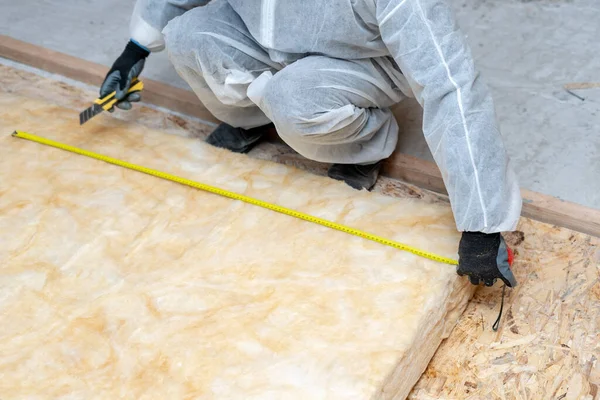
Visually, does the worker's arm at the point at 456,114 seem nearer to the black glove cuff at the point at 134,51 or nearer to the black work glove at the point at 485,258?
the black work glove at the point at 485,258

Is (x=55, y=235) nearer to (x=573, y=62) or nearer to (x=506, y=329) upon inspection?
(x=506, y=329)

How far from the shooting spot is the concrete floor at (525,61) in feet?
9.21

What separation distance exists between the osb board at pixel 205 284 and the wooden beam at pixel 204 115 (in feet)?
0.91

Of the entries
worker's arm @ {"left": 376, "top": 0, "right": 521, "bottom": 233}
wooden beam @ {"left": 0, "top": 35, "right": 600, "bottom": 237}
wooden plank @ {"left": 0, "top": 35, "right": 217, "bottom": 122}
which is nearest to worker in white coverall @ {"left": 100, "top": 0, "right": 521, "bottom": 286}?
worker's arm @ {"left": 376, "top": 0, "right": 521, "bottom": 233}

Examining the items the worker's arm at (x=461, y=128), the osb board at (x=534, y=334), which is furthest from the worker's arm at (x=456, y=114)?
the osb board at (x=534, y=334)

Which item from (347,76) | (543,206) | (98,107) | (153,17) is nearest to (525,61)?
(543,206)

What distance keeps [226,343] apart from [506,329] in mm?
846

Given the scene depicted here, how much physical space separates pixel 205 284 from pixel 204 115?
45.4 inches

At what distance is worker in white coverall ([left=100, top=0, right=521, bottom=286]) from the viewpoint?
209 cm

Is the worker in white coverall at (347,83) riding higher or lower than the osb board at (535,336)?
higher

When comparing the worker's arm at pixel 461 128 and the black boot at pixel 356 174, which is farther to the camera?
the black boot at pixel 356 174

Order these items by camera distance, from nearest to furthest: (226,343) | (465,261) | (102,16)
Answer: (226,343), (465,261), (102,16)

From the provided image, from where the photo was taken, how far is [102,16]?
3854 millimetres

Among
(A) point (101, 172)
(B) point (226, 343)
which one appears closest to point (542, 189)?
(B) point (226, 343)
